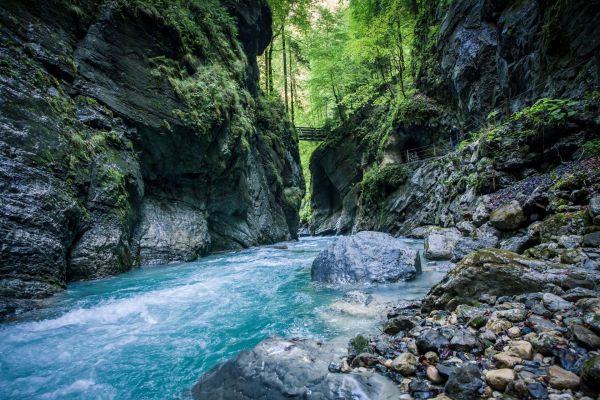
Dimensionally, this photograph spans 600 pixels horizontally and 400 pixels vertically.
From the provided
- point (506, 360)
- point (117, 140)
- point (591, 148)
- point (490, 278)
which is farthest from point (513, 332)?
point (117, 140)

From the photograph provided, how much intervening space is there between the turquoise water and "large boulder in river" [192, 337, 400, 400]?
1.33 ft

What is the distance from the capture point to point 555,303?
2.63m

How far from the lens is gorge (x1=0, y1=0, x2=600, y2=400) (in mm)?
2555

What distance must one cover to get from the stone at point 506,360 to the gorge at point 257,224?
1 centimetres

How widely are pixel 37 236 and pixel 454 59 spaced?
57.4 ft

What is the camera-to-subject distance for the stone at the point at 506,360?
200 cm

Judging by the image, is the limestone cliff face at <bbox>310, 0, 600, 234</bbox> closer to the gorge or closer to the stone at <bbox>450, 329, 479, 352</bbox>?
the gorge

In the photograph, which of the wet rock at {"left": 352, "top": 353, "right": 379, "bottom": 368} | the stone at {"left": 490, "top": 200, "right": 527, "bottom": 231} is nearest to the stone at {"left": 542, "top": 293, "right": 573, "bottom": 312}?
the wet rock at {"left": 352, "top": 353, "right": 379, "bottom": 368}

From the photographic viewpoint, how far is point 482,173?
9.50 metres

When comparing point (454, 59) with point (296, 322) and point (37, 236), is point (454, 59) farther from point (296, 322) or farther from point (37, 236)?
point (37, 236)

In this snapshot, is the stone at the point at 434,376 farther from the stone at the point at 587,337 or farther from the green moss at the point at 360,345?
the stone at the point at 587,337

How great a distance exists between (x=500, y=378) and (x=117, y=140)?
10140mm

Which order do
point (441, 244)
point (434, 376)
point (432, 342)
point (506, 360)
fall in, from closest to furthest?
point (506, 360) < point (434, 376) < point (432, 342) < point (441, 244)

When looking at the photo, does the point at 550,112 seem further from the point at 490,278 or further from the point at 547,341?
the point at 547,341
